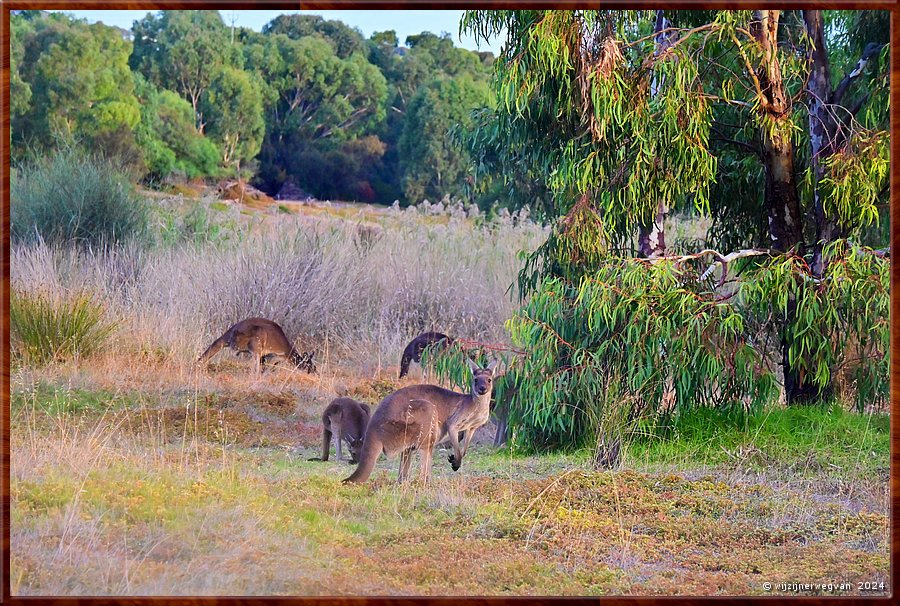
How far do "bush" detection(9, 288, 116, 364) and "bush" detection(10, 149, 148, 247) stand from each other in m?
2.79

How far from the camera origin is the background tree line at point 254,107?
18.7 m

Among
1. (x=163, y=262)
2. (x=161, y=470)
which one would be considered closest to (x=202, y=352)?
(x=163, y=262)

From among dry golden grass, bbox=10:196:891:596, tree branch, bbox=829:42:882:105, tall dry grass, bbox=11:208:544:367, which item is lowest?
dry golden grass, bbox=10:196:891:596

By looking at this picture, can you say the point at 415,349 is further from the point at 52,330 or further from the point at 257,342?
the point at 52,330

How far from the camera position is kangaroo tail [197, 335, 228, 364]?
31.9 feet

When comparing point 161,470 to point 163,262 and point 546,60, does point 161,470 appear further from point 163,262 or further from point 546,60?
point 163,262

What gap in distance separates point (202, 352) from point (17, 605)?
17.0 ft

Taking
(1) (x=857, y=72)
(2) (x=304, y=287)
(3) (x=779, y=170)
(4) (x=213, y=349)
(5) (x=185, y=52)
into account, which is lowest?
(4) (x=213, y=349)

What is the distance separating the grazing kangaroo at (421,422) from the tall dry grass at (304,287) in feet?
12.3

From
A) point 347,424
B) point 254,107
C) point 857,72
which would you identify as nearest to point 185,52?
point 254,107

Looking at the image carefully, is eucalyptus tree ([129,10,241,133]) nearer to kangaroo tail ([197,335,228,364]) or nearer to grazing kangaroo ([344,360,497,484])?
kangaroo tail ([197,335,228,364])

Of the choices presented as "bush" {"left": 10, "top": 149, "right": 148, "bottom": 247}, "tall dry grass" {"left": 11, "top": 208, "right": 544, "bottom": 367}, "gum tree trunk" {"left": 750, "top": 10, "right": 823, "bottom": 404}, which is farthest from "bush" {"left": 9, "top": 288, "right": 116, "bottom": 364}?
"gum tree trunk" {"left": 750, "top": 10, "right": 823, "bottom": 404}

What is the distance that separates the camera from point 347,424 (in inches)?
291

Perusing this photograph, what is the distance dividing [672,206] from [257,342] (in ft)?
13.1
